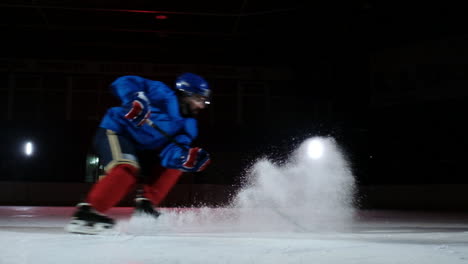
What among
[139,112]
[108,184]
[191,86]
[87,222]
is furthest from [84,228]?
[191,86]

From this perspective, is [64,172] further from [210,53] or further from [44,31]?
[210,53]

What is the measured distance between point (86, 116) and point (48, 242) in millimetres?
15502

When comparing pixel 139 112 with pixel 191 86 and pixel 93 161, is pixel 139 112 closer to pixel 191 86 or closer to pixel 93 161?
pixel 191 86

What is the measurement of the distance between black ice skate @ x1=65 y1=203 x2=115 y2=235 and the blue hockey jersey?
687 millimetres

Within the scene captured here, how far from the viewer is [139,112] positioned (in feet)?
11.8

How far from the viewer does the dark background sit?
1405 centimetres

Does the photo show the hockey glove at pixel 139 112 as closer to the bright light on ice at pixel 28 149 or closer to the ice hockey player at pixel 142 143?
the ice hockey player at pixel 142 143

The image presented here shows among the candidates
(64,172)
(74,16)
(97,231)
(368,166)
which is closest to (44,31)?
(74,16)

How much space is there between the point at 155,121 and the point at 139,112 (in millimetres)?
403

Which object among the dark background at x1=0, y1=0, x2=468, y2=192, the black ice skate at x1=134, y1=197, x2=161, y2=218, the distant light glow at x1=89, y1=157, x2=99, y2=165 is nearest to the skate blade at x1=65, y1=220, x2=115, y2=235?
the black ice skate at x1=134, y1=197, x2=161, y2=218

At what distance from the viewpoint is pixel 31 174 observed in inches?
642

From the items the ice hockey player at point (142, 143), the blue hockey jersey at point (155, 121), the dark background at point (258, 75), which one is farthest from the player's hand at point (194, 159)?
the dark background at point (258, 75)

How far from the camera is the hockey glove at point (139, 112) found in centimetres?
357

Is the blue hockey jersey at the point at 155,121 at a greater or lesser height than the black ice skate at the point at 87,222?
greater
